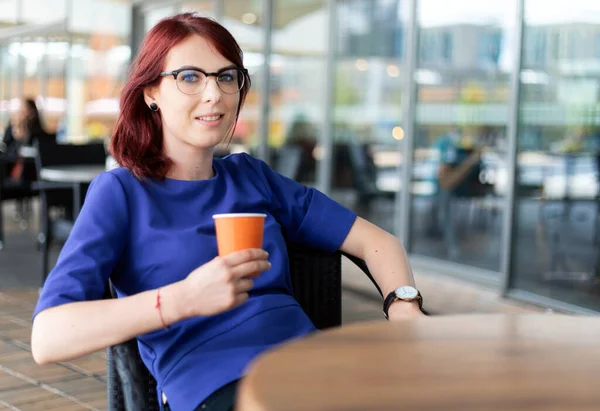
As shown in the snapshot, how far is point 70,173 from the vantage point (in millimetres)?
5113

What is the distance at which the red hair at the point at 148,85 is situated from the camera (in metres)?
1.73

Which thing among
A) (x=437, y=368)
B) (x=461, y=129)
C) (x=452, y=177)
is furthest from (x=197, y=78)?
(x=452, y=177)

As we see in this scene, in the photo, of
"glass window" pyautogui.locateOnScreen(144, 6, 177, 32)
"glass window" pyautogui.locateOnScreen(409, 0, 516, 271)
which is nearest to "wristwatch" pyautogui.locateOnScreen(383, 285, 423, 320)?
"glass window" pyautogui.locateOnScreen(409, 0, 516, 271)

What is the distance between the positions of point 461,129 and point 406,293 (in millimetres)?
4256

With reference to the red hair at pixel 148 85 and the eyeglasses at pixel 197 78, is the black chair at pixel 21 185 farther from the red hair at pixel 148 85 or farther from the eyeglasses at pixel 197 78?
the eyeglasses at pixel 197 78

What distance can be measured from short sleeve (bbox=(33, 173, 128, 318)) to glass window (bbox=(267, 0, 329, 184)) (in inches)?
225

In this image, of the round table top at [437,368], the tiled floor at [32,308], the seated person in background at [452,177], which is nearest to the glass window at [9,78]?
the tiled floor at [32,308]

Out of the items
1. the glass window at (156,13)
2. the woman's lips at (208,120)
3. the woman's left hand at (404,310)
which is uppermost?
the glass window at (156,13)

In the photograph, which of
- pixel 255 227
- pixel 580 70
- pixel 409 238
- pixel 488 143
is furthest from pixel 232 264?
pixel 409 238

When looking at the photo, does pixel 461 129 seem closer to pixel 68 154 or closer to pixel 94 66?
pixel 68 154

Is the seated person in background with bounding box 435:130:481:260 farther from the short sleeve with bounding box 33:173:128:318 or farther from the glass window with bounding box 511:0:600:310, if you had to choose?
the short sleeve with bounding box 33:173:128:318

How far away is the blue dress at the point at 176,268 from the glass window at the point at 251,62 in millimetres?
6483

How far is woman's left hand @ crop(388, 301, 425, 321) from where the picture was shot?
5.77 feet

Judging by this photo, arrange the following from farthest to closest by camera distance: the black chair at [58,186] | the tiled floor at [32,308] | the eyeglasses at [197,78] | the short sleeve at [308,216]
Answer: the black chair at [58,186] < the tiled floor at [32,308] < the short sleeve at [308,216] < the eyeglasses at [197,78]
